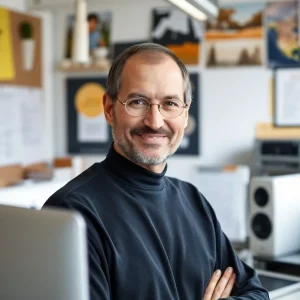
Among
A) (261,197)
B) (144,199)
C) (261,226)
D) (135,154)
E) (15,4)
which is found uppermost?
(15,4)

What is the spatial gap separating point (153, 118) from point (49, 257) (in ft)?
2.03

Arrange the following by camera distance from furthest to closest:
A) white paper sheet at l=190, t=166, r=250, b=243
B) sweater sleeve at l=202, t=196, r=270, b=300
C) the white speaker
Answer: white paper sheet at l=190, t=166, r=250, b=243
the white speaker
sweater sleeve at l=202, t=196, r=270, b=300

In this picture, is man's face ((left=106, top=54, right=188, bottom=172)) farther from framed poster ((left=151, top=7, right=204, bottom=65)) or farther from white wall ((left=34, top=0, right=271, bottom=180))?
framed poster ((left=151, top=7, right=204, bottom=65))

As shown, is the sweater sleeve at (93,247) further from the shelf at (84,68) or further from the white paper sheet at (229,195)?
the shelf at (84,68)

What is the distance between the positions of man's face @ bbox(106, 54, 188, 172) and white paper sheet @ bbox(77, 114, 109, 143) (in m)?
3.01

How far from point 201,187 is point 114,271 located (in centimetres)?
255

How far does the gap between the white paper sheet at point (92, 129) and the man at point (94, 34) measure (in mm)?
527

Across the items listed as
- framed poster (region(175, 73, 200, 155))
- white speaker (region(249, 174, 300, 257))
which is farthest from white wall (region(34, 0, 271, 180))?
white speaker (region(249, 174, 300, 257))

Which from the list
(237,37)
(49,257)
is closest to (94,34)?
(237,37)

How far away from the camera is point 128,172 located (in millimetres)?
1386

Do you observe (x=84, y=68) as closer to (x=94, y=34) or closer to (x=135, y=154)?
(x=94, y=34)

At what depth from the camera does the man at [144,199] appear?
4.14 ft

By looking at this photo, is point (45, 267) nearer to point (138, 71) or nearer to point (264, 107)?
point (138, 71)

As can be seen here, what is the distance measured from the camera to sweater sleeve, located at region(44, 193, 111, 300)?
1.17 meters
